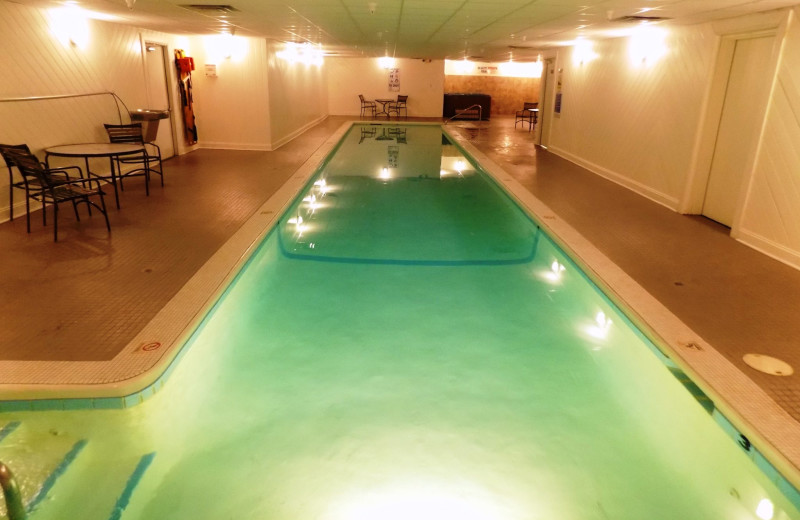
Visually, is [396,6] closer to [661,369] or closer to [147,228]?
[147,228]

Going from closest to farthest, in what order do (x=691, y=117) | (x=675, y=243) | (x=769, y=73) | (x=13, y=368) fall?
(x=13, y=368) → (x=769, y=73) → (x=675, y=243) → (x=691, y=117)

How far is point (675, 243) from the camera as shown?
17.3 feet

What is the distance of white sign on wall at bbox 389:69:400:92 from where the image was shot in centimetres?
2011

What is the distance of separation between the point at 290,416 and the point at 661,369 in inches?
89.4

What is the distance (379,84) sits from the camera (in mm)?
20438

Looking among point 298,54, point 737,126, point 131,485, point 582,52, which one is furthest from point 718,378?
point 298,54

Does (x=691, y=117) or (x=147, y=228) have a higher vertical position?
(x=691, y=117)

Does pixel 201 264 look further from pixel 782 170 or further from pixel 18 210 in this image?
pixel 782 170

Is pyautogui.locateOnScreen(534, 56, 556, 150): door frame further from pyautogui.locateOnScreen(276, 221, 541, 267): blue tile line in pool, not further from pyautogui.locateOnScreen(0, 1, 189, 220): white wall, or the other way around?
pyautogui.locateOnScreen(0, 1, 189, 220): white wall

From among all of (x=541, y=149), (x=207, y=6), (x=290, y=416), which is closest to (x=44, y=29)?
(x=207, y=6)

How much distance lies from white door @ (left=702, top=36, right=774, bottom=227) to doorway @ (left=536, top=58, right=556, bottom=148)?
6.24m

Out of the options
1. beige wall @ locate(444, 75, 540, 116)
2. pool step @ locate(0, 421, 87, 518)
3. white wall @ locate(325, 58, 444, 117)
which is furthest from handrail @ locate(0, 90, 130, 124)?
beige wall @ locate(444, 75, 540, 116)

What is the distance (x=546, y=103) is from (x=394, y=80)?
9346 millimetres

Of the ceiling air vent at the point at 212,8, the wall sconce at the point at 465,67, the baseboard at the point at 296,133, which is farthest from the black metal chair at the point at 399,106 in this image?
the ceiling air vent at the point at 212,8
